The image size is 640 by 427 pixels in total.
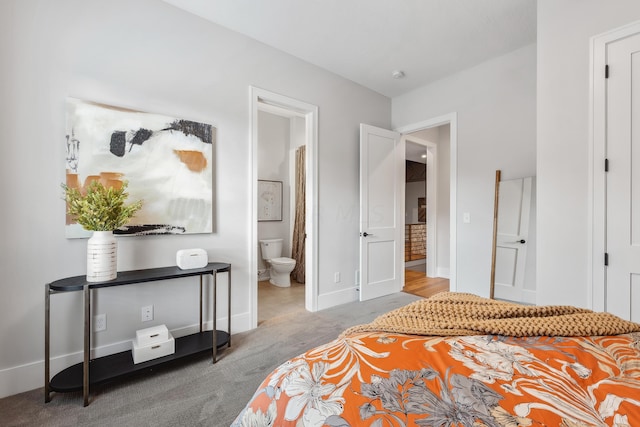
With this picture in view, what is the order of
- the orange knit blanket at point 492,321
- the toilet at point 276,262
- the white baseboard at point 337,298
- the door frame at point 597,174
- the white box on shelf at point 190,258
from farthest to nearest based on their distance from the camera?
the toilet at point 276,262 < the white baseboard at point 337,298 < the white box on shelf at point 190,258 < the door frame at point 597,174 < the orange knit blanket at point 492,321

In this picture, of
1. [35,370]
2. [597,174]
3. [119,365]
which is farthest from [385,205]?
[35,370]

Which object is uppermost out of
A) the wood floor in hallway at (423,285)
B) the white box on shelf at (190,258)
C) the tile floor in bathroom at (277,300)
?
the white box on shelf at (190,258)

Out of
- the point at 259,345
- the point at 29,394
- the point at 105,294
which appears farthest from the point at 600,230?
the point at 29,394

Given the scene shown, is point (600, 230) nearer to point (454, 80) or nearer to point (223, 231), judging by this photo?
point (454, 80)

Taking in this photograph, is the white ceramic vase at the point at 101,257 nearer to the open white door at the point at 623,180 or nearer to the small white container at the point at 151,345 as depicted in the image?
the small white container at the point at 151,345

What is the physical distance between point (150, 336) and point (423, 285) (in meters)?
3.67

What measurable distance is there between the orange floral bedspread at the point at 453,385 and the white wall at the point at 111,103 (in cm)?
186

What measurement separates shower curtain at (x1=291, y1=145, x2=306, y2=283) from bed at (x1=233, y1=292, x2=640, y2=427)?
144 inches

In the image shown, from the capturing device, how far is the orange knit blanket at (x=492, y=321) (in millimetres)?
1005

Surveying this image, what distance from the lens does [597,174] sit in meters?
1.94

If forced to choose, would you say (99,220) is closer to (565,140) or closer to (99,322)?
(99,322)

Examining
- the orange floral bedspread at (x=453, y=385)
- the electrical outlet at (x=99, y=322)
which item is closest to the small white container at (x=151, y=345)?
the electrical outlet at (x=99, y=322)

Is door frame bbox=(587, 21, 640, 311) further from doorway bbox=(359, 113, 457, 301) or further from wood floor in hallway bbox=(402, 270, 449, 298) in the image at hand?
wood floor in hallway bbox=(402, 270, 449, 298)

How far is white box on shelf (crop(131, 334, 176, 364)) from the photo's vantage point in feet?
6.37
